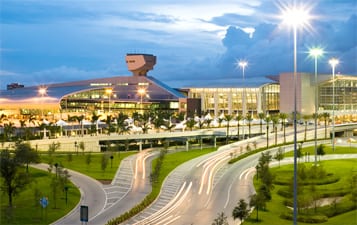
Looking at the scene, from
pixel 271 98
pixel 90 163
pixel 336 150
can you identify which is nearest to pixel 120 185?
pixel 90 163

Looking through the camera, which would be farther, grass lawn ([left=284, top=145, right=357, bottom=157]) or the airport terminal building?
the airport terminal building

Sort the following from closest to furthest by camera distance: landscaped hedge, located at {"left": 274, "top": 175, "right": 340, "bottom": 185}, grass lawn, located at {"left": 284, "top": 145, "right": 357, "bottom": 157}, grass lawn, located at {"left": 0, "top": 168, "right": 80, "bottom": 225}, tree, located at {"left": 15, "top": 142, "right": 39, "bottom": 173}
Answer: grass lawn, located at {"left": 0, "top": 168, "right": 80, "bottom": 225} < tree, located at {"left": 15, "top": 142, "right": 39, "bottom": 173} < landscaped hedge, located at {"left": 274, "top": 175, "right": 340, "bottom": 185} < grass lawn, located at {"left": 284, "top": 145, "right": 357, "bottom": 157}

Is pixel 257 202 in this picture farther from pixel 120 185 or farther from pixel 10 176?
pixel 10 176

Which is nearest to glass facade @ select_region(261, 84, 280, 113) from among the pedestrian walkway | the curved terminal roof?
the curved terminal roof

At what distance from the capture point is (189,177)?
147 feet

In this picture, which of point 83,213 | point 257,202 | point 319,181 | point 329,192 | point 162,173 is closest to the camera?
point 83,213

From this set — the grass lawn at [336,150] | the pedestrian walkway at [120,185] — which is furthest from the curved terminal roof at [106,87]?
the pedestrian walkway at [120,185]

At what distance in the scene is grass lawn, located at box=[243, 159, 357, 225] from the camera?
96.5ft

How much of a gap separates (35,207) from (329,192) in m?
20.0

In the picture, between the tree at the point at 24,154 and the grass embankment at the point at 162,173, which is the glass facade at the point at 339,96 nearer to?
the grass embankment at the point at 162,173

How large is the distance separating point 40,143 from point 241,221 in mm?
35129

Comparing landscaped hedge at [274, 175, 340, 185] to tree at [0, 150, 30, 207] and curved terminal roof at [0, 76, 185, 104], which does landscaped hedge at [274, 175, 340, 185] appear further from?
curved terminal roof at [0, 76, 185, 104]

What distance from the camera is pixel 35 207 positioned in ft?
107

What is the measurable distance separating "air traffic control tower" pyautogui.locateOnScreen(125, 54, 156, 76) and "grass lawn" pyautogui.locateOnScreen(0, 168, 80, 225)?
102147mm
